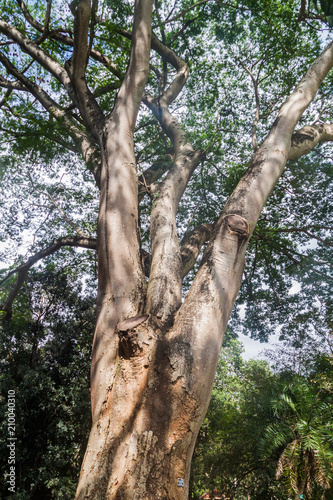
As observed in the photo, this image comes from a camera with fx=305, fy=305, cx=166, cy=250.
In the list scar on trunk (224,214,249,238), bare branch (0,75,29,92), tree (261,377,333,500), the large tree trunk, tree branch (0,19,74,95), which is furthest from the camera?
bare branch (0,75,29,92)

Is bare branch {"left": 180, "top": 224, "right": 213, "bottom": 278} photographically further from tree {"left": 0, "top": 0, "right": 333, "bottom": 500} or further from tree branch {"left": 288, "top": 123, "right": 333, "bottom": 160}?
tree branch {"left": 288, "top": 123, "right": 333, "bottom": 160}

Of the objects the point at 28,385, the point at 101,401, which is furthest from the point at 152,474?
the point at 28,385

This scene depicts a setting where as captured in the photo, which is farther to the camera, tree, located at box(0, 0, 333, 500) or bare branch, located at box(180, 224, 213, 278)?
bare branch, located at box(180, 224, 213, 278)

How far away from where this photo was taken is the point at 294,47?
5828 millimetres

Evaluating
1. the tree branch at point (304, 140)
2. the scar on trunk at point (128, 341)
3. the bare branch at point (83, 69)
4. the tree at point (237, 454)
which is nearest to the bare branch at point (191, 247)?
the tree branch at point (304, 140)

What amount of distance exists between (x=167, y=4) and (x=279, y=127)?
4824mm

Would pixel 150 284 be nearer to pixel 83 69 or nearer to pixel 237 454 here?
pixel 83 69

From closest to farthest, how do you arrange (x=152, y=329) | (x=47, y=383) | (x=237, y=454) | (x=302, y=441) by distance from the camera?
(x=152, y=329) < (x=302, y=441) < (x=47, y=383) < (x=237, y=454)

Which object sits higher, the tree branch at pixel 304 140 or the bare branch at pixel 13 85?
the bare branch at pixel 13 85

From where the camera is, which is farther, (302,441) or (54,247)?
(302,441)

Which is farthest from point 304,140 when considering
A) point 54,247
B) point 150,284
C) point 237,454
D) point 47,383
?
point 237,454

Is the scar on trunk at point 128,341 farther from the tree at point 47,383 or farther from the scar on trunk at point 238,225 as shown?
the tree at point 47,383

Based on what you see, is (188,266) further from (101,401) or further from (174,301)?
(101,401)

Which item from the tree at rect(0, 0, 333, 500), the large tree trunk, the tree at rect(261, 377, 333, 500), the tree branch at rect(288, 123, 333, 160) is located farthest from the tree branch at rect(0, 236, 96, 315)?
the tree at rect(261, 377, 333, 500)
